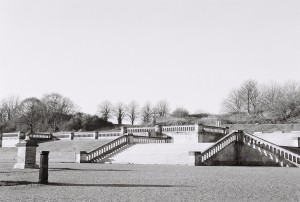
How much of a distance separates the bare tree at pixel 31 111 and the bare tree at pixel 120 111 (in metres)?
19.9

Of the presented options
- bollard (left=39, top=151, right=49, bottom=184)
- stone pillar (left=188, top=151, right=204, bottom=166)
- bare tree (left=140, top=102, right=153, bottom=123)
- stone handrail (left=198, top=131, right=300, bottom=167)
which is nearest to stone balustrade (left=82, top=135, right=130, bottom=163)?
stone pillar (left=188, top=151, right=204, bottom=166)

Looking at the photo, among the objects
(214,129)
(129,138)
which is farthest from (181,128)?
(129,138)

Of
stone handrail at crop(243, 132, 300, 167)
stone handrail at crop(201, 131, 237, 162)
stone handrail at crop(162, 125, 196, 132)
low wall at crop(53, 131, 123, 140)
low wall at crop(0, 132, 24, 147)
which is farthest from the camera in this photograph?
low wall at crop(0, 132, 24, 147)

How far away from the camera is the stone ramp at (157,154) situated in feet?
98.9

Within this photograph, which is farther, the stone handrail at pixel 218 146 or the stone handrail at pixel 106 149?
the stone handrail at pixel 106 149

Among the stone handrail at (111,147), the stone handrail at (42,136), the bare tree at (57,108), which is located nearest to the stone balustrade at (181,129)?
the stone handrail at (111,147)

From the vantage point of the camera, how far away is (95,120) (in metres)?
87.9

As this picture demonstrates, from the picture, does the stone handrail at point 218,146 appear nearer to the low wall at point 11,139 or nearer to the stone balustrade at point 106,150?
the stone balustrade at point 106,150

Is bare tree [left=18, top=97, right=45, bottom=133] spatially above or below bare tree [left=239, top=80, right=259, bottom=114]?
below

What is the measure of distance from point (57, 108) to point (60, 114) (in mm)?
2346

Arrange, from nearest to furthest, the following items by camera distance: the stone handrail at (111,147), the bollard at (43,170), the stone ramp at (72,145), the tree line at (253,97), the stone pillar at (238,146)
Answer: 1. the bollard at (43,170)
2. the stone pillar at (238,146)
3. the stone handrail at (111,147)
4. the stone ramp at (72,145)
5. the tree line at (253,97)

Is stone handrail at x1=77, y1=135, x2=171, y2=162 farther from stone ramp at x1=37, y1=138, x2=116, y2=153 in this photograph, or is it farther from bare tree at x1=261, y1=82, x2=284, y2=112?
bare tree at x1=261, y1=82, x2=284, y2=112

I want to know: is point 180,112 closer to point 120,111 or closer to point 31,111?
point 120,111

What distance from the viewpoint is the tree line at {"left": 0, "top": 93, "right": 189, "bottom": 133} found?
87375mm
